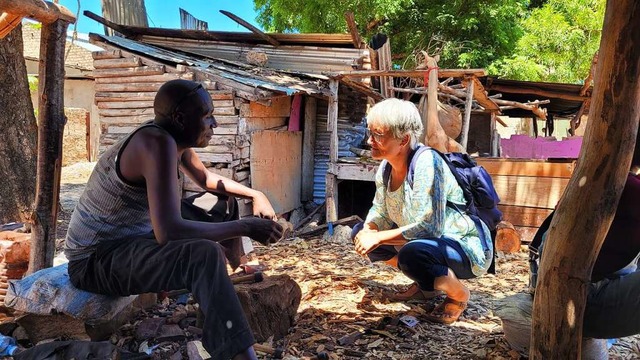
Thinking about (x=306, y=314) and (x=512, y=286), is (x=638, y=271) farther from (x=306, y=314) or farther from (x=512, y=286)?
(x=512, y=286)

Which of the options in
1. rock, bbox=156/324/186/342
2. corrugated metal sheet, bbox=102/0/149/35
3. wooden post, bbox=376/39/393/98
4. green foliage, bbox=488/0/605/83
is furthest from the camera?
corrugated metal sheet, bbox=102/0/149/35

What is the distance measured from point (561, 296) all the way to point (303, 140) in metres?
9.20

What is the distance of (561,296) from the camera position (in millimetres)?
2410

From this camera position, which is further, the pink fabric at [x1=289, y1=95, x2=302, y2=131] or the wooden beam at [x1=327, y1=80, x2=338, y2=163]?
the pink fabric at [x1=289, y1=95, x2=302, y2=131]

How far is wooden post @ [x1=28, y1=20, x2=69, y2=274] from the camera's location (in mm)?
3699

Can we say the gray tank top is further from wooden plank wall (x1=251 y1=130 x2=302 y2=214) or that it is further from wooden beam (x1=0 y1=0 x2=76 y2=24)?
wooden plank wall (x1=251 y1=130 x2=302 y2=214)

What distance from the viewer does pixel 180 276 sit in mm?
2744

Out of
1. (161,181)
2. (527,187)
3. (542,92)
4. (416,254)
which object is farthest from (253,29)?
(161,181)

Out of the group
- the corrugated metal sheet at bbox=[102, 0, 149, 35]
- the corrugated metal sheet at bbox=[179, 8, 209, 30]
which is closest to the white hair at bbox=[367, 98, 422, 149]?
the corrugated metal sheet at bbox=[102, 0, 149, 35]

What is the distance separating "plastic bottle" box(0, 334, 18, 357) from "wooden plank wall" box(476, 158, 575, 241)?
6.81 meters

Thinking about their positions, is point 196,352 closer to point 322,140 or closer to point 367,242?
point 367,242

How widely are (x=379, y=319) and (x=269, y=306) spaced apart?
0.95m

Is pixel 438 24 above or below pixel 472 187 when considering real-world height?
above

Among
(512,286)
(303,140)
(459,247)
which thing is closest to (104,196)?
(459,247)
